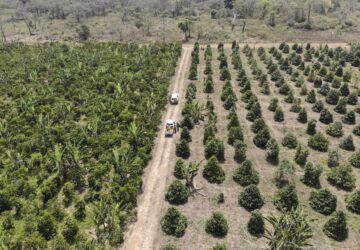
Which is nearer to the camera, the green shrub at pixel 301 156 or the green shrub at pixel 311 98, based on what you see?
the green shrub at pixel 301 156

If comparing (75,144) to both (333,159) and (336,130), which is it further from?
(336,130)

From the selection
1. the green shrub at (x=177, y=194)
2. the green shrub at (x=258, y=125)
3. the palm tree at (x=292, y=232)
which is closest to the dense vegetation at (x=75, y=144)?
the green shrub at (x=177, y=194)

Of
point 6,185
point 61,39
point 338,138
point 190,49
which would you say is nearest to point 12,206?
point 6,185

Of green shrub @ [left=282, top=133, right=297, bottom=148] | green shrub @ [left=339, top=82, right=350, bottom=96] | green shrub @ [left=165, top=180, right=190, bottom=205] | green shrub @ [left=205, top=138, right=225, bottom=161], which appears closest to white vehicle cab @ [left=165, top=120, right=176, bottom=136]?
green shrub @ [left=205, top=138, right=225, bottom=161]

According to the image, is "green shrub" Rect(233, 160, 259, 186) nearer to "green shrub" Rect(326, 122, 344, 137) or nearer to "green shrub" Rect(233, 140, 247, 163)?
"green shrub" Rect(233, 140, 247, 163)

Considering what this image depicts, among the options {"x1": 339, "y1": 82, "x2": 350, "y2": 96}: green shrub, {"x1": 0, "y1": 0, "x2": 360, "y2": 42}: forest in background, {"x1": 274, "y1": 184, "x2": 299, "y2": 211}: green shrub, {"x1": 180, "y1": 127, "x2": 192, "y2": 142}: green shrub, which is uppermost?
{"x1": 0, "y1": 0, "x2": 360, "y2": 42}: forest in background

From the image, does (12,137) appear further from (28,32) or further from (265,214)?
(28,32)

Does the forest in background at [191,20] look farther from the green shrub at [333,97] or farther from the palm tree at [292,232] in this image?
the palm tree at [292,232]
